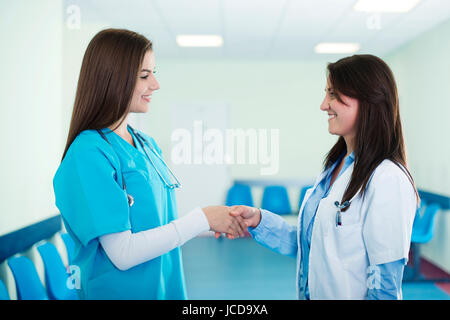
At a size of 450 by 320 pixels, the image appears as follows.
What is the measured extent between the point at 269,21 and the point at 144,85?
1.86 m

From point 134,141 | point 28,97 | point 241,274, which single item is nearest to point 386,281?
point 134,141

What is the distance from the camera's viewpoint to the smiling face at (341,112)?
2.35ft

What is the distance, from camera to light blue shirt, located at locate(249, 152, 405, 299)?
0.61 m

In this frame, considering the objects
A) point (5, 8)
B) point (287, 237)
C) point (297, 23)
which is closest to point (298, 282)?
point (287, 237)

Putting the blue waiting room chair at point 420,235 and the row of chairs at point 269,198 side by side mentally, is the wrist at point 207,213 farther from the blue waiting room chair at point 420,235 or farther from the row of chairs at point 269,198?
the row of chairs at point 269,198

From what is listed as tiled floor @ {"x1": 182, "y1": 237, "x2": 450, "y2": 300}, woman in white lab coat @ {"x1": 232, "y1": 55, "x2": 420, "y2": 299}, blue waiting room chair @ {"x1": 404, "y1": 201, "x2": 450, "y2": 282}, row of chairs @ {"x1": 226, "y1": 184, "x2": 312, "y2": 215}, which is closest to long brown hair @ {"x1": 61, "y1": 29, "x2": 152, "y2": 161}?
woman in white lab coat @ {"x1": 232, "y1": 55, "x2": 420, "y2": 299}

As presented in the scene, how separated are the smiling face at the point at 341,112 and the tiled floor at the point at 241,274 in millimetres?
1473

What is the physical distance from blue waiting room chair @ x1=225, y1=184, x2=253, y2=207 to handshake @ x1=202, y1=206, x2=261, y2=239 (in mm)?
2355

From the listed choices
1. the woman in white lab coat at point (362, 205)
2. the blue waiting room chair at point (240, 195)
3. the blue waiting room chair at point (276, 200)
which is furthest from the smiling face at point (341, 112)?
the blue waiting room chair at point (240, 195)

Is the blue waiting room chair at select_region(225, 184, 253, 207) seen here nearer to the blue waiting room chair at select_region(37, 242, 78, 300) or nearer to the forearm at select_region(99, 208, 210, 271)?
the blue waiting room chair at select_region(37, 242, 78, 300)

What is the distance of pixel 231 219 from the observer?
728 mm

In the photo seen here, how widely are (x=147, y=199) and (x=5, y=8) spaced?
86cm

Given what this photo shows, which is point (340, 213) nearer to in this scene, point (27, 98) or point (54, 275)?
point (27, 98)

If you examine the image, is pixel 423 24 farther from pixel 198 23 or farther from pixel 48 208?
pixel 48 208
